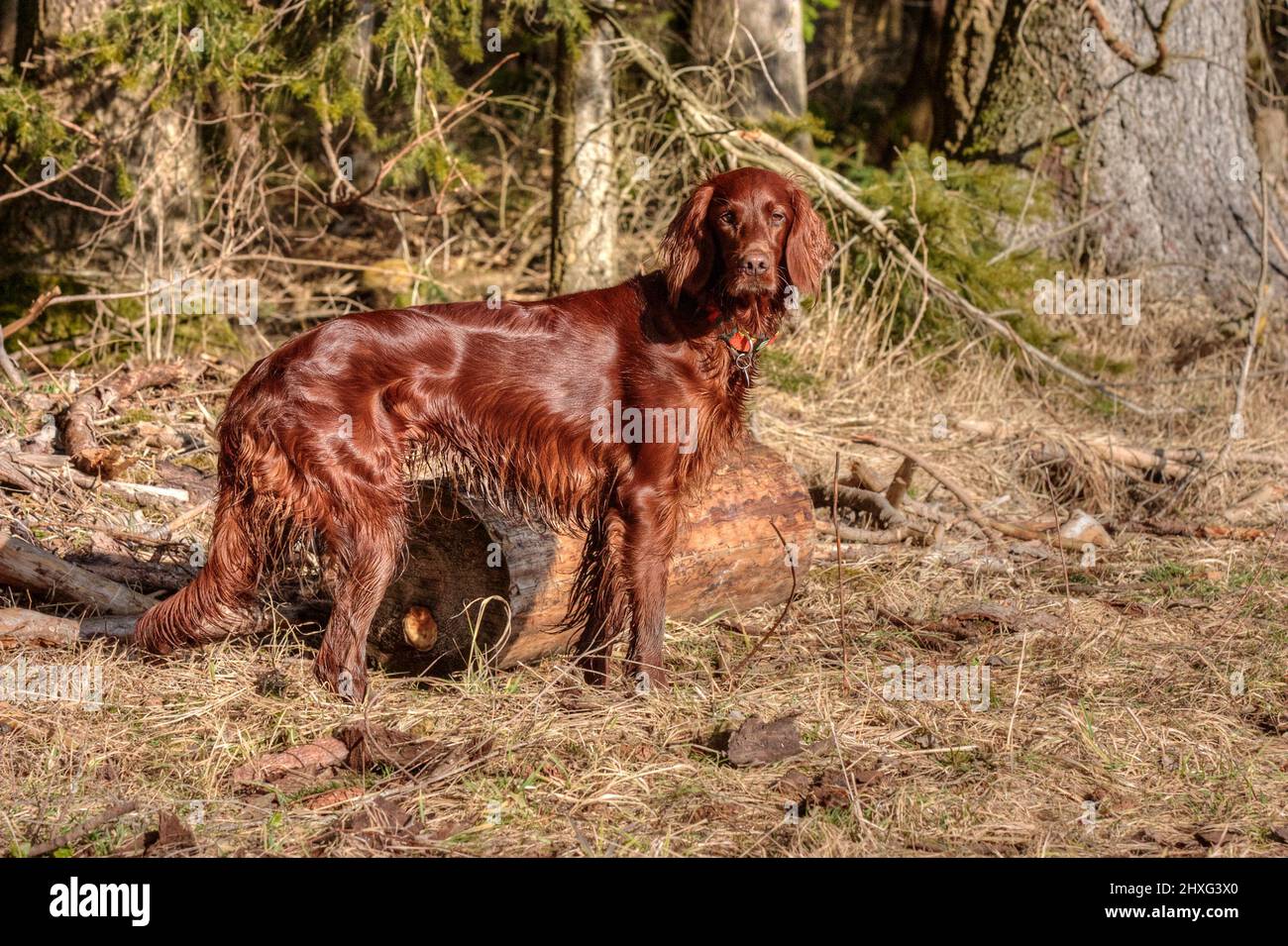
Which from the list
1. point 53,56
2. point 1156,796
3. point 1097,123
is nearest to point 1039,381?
point 1097,123

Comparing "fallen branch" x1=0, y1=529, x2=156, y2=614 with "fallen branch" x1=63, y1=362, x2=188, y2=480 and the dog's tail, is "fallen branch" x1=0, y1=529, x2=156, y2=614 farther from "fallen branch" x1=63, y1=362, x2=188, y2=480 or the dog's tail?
"fallen branch" x1=63, y1=362, x2=188, y2=480

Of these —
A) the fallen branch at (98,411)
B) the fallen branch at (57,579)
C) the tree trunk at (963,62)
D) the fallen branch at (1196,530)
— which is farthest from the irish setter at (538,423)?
the tree trunk at (963,62)

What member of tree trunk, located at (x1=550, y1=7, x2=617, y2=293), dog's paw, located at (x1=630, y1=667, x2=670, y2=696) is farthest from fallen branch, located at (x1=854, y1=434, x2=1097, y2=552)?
tree trunk, located at (x1=550, y1=7, x2=617, y2=293)

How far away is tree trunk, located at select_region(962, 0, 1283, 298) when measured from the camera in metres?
8.18

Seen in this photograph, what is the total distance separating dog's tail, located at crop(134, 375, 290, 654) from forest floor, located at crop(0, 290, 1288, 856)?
0.42 ft

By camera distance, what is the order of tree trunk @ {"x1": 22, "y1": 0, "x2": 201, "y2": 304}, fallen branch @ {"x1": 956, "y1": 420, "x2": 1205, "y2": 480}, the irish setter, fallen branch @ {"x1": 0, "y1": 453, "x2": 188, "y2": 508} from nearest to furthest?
the irish setter, fallen branch @ {"x1": 0, "y1": 453, "x2": 188, "y2": 508}, fallen branch @ {"x1": 956, "y1": 420, "x2": 1205, "y2": 480}, tree trunk @ {"x1": 22, "y1": 0, "x2": 201, "y2": 304}

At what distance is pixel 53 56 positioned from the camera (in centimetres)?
670

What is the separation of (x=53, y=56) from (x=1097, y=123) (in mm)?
6225

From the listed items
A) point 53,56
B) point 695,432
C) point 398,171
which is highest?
point 53,56

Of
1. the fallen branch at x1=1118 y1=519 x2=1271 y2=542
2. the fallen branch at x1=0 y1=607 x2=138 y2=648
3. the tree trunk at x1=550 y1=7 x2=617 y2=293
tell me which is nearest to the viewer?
the fallen branch at x1=0 y1=607 x2=138 y2=648

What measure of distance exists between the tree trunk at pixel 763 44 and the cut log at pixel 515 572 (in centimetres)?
475

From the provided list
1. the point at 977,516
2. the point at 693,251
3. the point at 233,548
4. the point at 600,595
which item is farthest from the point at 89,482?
the point at 977,516

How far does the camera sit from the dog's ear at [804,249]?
3992 millimetres
